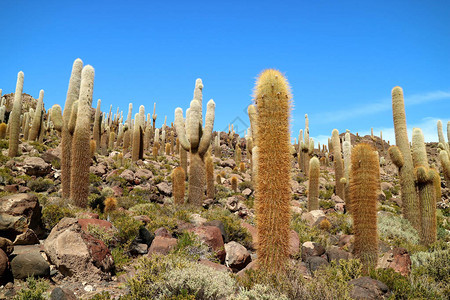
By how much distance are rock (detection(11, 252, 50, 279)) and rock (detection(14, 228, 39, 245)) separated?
2.88ft

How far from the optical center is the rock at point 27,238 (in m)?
6.46

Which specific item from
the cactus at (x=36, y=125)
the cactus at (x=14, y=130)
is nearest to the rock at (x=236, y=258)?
the cactus at (x=14, y=130)

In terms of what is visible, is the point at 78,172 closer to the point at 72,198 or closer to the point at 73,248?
the point at 72,198

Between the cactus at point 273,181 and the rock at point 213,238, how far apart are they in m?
2.20

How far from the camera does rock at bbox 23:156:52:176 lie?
615 inches

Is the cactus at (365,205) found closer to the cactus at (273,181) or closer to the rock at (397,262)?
the rock at (397,262)

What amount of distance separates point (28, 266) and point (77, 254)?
81cm

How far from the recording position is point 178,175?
13.5 meters

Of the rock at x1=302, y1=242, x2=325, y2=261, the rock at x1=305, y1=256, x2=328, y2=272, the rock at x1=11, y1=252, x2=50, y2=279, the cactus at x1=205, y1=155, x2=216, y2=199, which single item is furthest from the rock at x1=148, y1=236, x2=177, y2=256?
the cactus at x1=205, y1=155, x2=216, y2=199

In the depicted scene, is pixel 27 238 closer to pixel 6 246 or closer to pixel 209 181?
pixel 6 246

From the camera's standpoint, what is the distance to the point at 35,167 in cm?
1576

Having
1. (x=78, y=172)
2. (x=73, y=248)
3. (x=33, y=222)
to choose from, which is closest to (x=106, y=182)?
(x=78, y=172)

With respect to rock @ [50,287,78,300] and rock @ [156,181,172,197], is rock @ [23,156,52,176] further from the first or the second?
rock @ [50,287,78,300]

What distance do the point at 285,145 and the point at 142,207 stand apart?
8.08 meters
